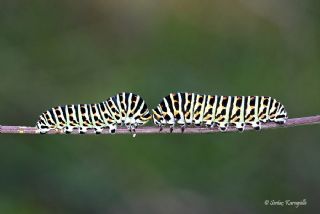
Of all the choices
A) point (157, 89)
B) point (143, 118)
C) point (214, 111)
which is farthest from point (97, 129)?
point (157, 89)

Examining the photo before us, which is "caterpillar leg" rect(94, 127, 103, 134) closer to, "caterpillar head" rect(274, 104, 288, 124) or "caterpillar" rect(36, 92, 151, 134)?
"caterpillar" rect(36, 92, 151, 134)

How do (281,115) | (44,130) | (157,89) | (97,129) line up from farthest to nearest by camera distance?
(157,89) < (97,129) < (281,115) < (44,130)

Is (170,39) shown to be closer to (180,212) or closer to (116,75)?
(116,75)

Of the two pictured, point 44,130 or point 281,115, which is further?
point 281,115

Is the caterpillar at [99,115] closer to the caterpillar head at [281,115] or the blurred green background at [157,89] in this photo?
the caterpillar head at [281,115]

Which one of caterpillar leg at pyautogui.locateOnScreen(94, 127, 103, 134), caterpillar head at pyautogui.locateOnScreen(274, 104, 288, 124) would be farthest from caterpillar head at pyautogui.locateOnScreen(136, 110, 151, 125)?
caterpillar head at pyautogui.locateOnScreen(274, 104, 288, 124)

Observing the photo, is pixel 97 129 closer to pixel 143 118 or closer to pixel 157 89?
pixel 143 118

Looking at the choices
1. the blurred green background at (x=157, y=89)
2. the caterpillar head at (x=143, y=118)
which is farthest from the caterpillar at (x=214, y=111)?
the blurred green background at (x=157, y=89)
